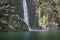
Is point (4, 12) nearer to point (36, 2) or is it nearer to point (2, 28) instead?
point (2, 28)

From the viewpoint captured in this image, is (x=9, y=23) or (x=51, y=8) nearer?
(x=9, y=23)

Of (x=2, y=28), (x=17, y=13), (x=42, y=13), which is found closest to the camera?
(x=2, y=28)

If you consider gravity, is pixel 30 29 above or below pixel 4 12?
below

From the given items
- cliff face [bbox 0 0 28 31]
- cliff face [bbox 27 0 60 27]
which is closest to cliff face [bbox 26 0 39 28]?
cliff face [bbox 27 0 60 27]

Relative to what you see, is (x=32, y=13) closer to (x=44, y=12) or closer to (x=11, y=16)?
(x=44, y=12)

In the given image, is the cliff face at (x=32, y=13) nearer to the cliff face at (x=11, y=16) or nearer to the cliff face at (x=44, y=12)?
the cliff face at (x=44, y=12)

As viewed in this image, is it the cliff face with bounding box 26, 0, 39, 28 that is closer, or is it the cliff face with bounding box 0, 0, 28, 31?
the cliff face with bounding box 0, 0, 28, 31

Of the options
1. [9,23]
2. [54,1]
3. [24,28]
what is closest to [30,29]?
[24,28]

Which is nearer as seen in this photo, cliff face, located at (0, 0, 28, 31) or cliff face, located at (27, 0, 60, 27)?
cliff face, located at (0, 0, 28, 31)

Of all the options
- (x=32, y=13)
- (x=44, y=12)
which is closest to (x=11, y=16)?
(x=32, y=13)

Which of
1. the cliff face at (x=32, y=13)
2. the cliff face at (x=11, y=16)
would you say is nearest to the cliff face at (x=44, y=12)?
the cliff face at (x=32, y=13)

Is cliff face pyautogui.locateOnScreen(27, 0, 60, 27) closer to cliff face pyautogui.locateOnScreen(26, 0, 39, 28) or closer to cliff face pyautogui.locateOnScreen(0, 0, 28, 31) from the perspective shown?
cliff face pyautogui.locateOnScreen(26, 0, 39, 28)
